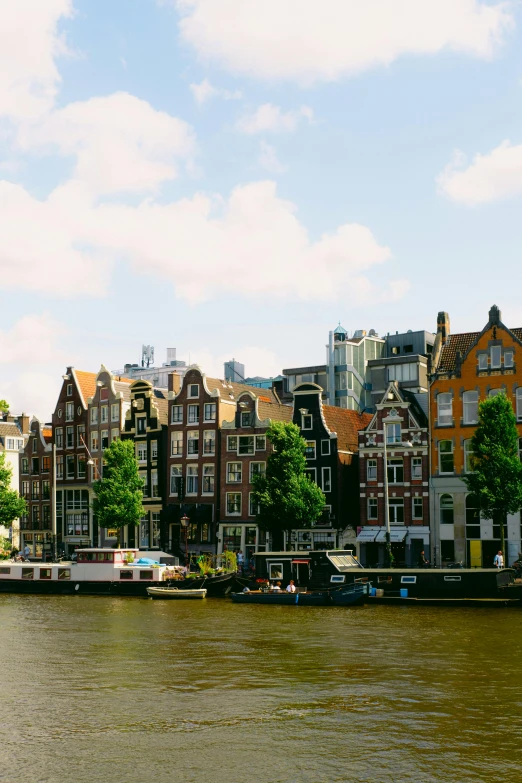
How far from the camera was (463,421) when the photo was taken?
85875mm

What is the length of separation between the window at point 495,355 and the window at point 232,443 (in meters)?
26.5

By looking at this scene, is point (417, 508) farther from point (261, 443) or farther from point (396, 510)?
point (261, 443)

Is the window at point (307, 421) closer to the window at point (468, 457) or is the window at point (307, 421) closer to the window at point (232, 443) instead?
the window at point (232, 443)

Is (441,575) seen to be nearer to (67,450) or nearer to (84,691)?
(84,691)

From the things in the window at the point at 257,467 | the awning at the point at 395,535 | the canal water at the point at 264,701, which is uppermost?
the window at the point at 257,467

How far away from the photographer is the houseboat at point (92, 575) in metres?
79.1

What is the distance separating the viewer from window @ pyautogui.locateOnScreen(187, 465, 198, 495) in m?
101

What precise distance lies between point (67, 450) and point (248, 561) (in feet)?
96.6

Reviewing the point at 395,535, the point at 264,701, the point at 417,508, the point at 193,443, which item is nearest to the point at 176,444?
the point at 193,443

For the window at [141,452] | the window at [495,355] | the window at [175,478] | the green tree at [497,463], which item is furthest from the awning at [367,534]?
the window at [141,452]

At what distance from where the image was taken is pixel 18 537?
121 metres

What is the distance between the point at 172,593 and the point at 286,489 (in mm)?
15170

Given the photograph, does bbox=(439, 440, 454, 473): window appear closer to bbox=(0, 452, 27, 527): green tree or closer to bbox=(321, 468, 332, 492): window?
bbox=(321, 468, 332, 492): window

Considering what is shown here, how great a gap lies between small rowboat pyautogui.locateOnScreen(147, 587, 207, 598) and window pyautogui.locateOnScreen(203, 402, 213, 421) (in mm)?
27207
